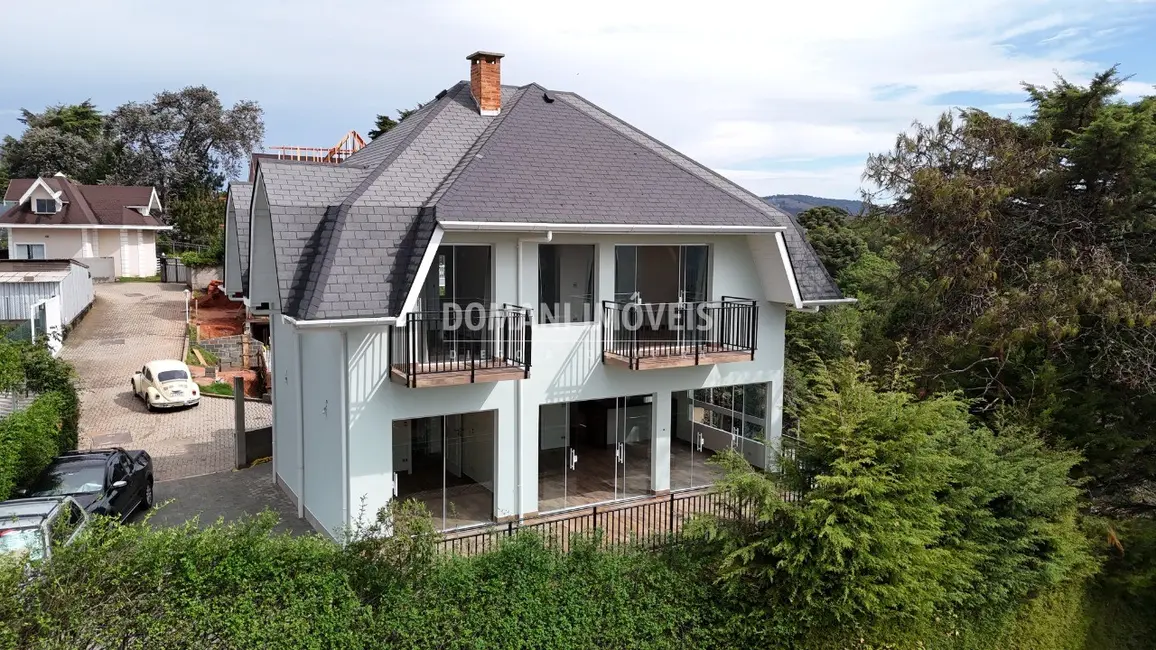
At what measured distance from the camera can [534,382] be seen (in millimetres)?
13688

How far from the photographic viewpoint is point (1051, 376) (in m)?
14.7

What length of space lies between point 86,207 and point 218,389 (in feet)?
90.1

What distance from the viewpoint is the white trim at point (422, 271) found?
1183 centimetres

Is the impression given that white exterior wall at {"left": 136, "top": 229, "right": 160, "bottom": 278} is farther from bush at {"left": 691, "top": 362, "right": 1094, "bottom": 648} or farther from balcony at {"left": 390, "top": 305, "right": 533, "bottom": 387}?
Answer: bush at {"left": 691, "top": 362, "right": 1094, "bottom": 648}

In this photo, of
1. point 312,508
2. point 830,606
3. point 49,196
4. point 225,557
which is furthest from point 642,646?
point 49,196

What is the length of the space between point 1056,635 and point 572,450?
8817 mm

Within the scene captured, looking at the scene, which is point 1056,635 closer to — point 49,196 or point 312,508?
point 312,508

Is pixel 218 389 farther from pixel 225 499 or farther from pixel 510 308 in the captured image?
pixel 510 308

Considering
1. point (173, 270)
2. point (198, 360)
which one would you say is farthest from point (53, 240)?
point (198, 360)

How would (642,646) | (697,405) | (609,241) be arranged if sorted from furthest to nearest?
1. (697,405)
2. (609,241)
3. (642,646)

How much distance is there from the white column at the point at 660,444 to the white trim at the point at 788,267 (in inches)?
122

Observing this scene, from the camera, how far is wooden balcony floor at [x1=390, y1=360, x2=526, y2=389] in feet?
39.5

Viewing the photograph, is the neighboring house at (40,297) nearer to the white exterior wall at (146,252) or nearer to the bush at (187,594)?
the white exterior wall at (146,252)

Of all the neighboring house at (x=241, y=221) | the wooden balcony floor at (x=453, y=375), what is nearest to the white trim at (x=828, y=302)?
the wooden balcony floor at (x=453, y=375)
